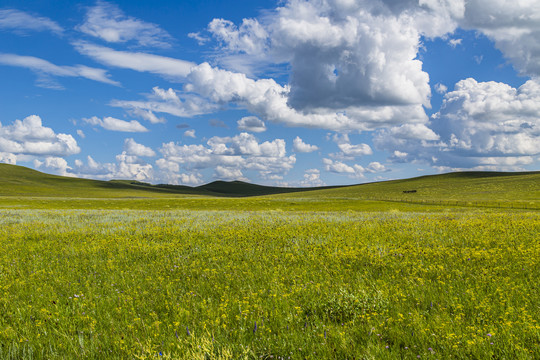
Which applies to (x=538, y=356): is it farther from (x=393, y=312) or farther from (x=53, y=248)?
(x=53, y=248)

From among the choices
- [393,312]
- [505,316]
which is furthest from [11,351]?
[505,316]

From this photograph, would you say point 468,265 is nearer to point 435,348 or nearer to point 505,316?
point 505,316

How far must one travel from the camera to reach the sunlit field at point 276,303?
13.6ft

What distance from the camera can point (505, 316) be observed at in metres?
4.70

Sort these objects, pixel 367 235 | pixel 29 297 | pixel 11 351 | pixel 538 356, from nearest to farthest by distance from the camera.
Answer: pixel 538 356
pixel 11 351
pixel 29 297
pixel 367 235

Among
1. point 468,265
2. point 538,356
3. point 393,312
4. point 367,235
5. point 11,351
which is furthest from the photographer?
point 367,235

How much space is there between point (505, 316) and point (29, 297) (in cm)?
853

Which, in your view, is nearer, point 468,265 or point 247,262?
point 468,265

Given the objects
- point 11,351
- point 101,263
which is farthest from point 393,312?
point 101,263

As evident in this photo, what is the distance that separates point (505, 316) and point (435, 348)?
4.95 feet

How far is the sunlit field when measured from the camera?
13.6 ft

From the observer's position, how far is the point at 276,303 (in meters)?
5.50

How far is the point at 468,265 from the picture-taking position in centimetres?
762

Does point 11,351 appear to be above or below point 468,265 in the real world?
below
